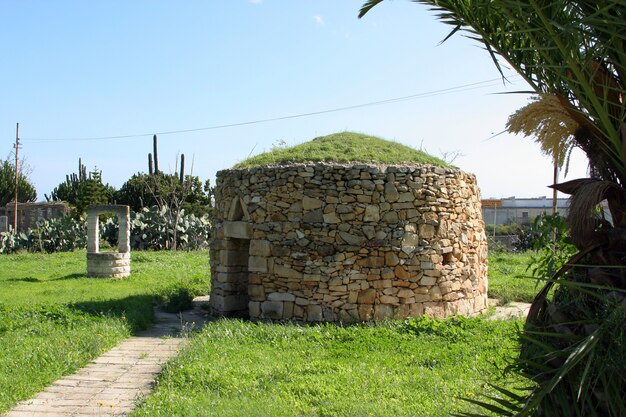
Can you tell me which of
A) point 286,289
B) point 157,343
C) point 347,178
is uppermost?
point 347,178

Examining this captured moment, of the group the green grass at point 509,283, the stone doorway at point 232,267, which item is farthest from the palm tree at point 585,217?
the stone doorway at point 232,267

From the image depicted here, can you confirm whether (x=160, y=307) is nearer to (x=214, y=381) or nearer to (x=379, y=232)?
(x=379, y=232)

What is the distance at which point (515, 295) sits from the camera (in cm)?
1304

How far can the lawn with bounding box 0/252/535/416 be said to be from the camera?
224 inches

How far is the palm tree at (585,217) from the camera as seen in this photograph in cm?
253

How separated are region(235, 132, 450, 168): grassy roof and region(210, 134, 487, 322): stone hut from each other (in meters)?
0.37

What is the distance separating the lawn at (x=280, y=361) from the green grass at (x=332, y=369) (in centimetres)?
1

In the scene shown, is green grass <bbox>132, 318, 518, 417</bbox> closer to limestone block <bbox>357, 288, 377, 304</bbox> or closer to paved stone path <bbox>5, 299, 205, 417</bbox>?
paved stone path <bbox>5, 299, 205, 417</bbox>

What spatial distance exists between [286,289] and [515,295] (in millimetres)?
5665

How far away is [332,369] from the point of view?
272 inches

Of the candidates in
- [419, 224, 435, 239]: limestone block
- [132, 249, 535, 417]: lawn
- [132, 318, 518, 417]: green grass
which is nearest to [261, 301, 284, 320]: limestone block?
[132, 249, 535, 417]: lawn

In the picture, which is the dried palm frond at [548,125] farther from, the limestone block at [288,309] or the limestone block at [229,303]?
the limestone block at [229,303]

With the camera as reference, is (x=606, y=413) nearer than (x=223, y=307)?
Yes

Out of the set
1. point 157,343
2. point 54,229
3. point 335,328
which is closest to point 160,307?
point 157,343
